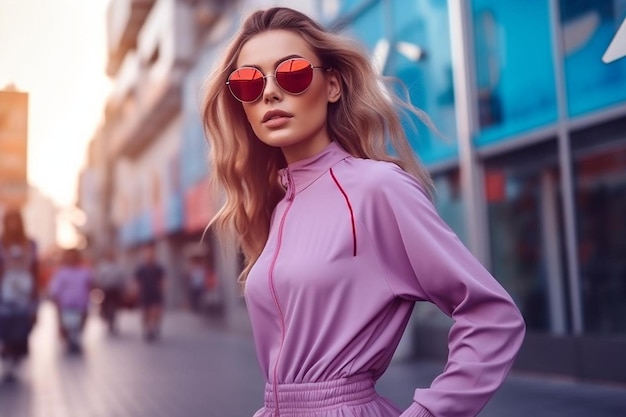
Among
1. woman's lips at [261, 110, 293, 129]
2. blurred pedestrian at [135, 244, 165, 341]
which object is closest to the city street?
blurred pedestrian at [135, 244, 165, 341]

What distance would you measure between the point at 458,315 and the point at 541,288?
7.86m

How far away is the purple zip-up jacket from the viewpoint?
4.56ft

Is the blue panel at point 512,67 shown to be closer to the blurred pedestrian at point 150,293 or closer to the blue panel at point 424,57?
the blue panel at point 424,57

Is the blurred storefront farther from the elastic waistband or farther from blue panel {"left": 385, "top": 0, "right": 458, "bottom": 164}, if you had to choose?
the elastic waistband

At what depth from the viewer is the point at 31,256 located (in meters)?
10.6

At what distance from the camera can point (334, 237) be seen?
5.22 ft

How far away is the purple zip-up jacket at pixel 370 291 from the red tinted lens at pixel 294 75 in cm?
18

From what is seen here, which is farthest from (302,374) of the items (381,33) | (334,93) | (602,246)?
(381,33)

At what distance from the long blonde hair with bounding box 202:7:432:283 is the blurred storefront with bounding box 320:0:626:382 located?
521 centimetres

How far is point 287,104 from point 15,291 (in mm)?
9352

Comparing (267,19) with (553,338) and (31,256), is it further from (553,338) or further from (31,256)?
(31,256)

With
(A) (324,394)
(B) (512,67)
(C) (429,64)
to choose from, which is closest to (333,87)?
(A) (324,394)

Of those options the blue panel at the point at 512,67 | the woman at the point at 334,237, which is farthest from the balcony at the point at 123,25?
the woman at the point at 334,237

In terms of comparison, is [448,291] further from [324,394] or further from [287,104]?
[287,104]
